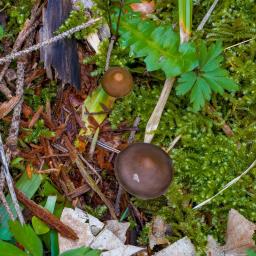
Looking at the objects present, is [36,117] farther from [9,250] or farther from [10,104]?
[9,250]

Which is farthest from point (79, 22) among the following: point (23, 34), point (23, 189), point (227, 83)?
point (23, 189)

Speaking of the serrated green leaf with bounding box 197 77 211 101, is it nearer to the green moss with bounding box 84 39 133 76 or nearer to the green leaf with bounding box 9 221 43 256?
the green moss with bounding box 84 39 133 76

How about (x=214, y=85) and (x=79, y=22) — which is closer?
(x=214, y=85)

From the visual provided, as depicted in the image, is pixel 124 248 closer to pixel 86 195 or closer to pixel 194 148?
pixel 86 195

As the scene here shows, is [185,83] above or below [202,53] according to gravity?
below

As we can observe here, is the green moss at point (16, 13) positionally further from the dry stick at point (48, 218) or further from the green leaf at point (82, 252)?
the green leaf at point (82, 252)

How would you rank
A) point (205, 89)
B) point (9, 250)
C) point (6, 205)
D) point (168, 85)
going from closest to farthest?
point (9, 250) → point (6, 205) → point (205, 89) → point (168, 85)

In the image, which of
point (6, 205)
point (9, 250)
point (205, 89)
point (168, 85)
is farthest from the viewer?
point (168, 85)
